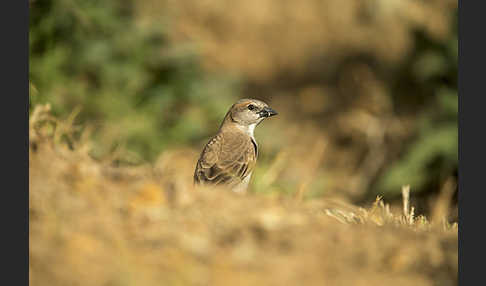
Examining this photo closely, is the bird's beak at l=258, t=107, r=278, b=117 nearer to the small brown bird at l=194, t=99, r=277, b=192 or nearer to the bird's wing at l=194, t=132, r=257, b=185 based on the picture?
the small brown bird at l=194, t=99, r=277, b=192

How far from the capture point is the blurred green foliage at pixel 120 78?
24.5ft

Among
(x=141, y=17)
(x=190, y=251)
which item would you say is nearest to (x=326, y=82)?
(x=141, y=17)

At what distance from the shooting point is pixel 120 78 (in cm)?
847

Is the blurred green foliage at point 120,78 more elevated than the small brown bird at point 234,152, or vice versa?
the blurred green foliage at point 120,78

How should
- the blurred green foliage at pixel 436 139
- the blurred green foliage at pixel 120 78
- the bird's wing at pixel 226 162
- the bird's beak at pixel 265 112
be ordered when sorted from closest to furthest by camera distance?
the bird's wing at pixel 226 162, the bird's beak at pixel 265 112, the blurred green foliage at pixel 120 78, the blurred green foliage at pixel 436 139

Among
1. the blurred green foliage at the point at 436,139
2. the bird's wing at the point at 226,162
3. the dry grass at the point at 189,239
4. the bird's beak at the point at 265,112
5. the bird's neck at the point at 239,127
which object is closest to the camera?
the dry grass at the point at 189,239

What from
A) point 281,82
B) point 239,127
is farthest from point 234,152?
point 281,82

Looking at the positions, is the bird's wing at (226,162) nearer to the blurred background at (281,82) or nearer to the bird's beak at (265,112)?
the bird's beak at (265,112)

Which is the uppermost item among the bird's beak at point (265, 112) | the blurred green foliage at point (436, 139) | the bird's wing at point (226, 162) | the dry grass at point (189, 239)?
the blurred green foliage at point (436, 139)

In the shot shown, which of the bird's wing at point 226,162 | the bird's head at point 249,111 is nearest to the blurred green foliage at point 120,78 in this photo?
the bird's wing at point 226,162

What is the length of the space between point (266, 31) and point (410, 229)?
30.9ft

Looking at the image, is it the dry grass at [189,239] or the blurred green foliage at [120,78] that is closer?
the dry grass at [189,239]

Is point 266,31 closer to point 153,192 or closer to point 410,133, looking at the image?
point 410,133

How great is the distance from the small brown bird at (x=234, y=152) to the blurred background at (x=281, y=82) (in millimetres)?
507
